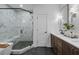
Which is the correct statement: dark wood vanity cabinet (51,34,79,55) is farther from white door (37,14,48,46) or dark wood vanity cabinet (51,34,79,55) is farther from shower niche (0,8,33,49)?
shower niche (0,8,33,49)

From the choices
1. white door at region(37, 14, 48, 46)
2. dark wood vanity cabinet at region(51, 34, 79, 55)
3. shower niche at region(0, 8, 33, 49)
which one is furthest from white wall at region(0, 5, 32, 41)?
dark wood vanity cabinet at region(51, 34, 79, 55)

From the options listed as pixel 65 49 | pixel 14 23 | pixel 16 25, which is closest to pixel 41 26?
pixel 65 49

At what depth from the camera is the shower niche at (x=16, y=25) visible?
8.29ft

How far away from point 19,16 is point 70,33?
1313 millimetres

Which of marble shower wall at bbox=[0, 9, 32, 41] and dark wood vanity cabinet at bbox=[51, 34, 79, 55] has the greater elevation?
marble shower wall at bbox=[0, 9, 32, 41]

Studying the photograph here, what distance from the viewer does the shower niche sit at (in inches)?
99.5

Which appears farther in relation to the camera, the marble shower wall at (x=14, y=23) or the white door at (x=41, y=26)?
the marble shower wall at (x=14, y=23)

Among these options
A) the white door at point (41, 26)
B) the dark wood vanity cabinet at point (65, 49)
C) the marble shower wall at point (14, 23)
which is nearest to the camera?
the dark wood vanity cabinet at point (65, 49)

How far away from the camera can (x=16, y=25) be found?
312 cm

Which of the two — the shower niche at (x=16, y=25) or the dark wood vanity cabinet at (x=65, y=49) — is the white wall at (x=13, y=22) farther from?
the dark wood vanity cabinet at (x=65, y=49)

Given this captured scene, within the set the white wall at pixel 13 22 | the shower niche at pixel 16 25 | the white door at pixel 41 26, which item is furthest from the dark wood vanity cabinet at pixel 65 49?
the white wall at pixel 13 22

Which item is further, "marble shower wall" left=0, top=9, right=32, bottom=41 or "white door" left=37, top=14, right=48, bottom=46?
"marble shower wall" left=0, top=9, right=32, bottom=41
